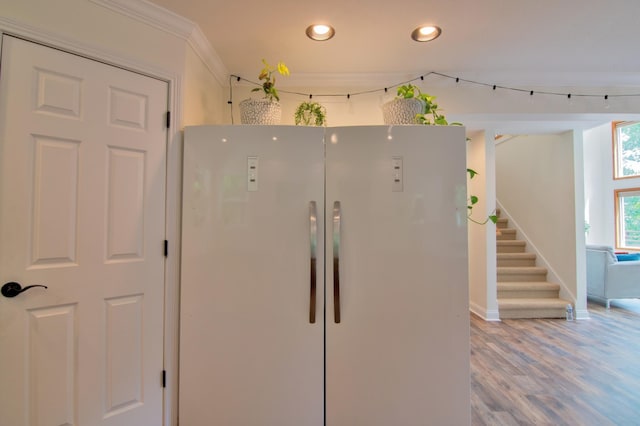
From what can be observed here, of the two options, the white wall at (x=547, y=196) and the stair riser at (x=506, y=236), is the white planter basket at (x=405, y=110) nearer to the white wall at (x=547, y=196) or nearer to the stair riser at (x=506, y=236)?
the white wall at (x=547, y=196)

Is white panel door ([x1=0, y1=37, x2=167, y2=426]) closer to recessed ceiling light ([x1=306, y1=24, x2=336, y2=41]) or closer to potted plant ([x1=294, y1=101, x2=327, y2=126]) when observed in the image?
potted plant ([x1=294, y1=101, x2=327, y2=126])

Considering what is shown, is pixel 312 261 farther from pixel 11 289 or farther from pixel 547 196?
pixel 547 196

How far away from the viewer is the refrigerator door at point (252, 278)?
1.53m

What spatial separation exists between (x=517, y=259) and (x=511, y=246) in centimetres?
34

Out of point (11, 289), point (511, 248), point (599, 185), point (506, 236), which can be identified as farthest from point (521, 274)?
point (11, 289)

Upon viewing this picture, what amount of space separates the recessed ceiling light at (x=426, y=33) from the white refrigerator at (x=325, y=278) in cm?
69

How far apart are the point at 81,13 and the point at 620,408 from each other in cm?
390

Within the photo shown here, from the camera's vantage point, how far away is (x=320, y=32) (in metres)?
1.80

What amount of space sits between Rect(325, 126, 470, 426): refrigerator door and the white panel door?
0.99 m

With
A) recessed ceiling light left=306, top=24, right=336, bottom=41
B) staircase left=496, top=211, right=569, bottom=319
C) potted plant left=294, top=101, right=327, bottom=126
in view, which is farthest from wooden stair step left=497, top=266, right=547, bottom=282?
recessed ceiling light left=306, top=24, right=336, bottom=41

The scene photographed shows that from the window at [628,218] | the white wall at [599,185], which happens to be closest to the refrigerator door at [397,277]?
the window at [628,218]

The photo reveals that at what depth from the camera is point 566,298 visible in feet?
12.8

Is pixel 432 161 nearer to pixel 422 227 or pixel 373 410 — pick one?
pixel 422 227

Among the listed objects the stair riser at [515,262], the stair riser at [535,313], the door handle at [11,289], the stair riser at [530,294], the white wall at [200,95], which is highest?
the white wall at [200,95]
